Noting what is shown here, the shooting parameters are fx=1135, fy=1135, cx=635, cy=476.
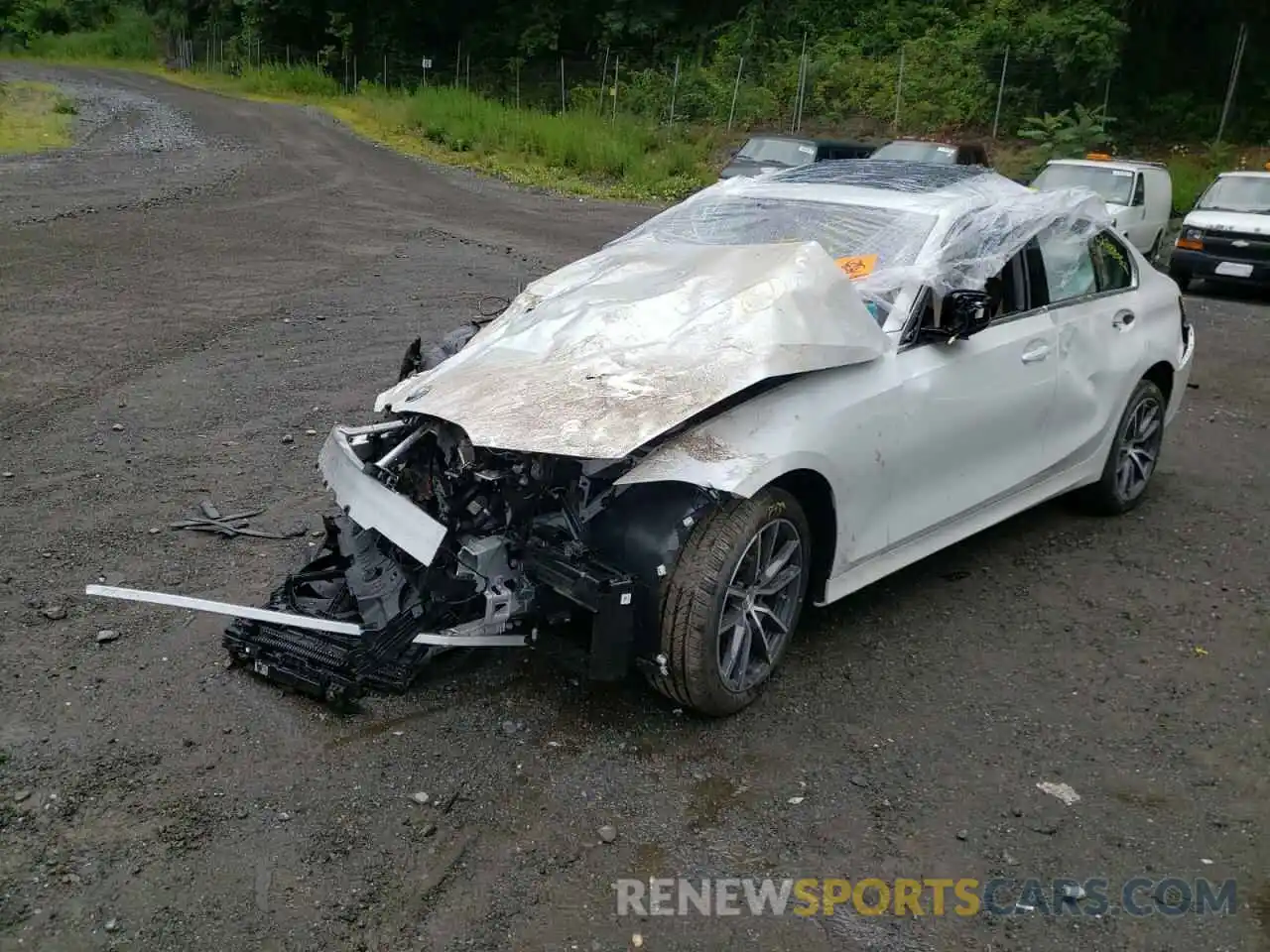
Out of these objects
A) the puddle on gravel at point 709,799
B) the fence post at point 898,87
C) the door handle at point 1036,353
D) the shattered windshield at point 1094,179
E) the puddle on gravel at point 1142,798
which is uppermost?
the fence post at point 898,87

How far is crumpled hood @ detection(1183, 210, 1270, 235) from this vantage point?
47.4ft

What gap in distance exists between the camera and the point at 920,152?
1919 centimetres

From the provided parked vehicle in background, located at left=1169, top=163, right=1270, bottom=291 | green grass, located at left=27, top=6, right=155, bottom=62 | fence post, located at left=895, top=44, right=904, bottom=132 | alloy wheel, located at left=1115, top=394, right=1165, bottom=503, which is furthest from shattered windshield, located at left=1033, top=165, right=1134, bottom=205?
green grass, located at left=27, top=6, right=155, bottom=62

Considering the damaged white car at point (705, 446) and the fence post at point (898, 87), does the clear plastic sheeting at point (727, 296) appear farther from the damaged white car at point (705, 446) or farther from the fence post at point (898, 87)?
the fence post at point (898, 87)

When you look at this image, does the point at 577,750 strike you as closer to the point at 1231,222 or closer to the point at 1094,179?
the point at 1231,222

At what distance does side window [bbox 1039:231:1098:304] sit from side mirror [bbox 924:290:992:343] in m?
0.89

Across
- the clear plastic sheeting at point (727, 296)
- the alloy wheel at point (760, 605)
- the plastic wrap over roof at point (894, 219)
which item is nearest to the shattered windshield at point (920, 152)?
the plastic wrap over roof at point (894, 219)

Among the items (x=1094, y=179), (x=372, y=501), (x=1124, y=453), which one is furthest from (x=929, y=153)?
(x=372, y=501)

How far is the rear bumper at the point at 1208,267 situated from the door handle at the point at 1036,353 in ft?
36.1

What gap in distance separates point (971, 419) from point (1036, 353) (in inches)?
24.8

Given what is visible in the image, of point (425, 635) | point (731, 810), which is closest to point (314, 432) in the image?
point (425, 635)

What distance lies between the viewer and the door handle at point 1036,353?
5.05 metres

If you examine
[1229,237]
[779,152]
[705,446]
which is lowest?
[1229,237]

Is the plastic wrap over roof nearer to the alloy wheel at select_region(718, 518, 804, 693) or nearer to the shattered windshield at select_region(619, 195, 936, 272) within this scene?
the shattered windshield at select_region(619, 195, 936, 272)
